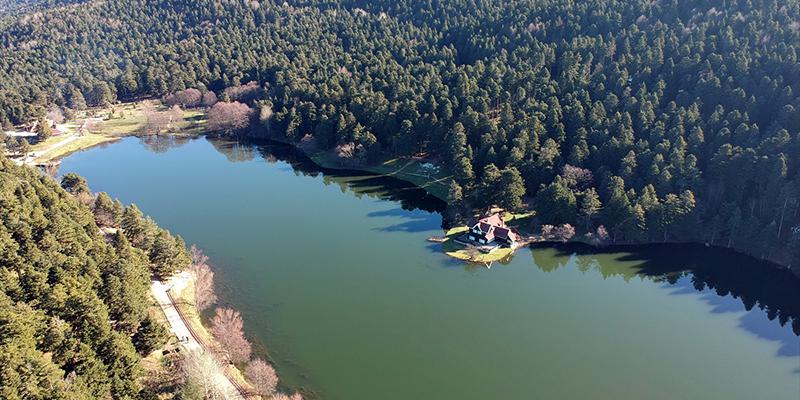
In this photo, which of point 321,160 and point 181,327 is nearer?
point 181,327

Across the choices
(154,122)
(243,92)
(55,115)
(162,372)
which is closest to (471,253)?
(162,372)

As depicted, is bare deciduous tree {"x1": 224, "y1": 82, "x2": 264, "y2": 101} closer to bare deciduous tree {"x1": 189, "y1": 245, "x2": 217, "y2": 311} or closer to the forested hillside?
the forested hillside

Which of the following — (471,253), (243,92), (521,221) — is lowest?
(471,253)

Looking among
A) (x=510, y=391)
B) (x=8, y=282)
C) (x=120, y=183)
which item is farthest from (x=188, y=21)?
(x=510, y=391)

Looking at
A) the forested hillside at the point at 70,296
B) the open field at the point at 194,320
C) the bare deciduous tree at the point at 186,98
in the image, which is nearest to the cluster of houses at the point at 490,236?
the open field at the point at 194,320

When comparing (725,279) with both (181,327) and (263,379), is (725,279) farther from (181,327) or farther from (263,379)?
(181,327)

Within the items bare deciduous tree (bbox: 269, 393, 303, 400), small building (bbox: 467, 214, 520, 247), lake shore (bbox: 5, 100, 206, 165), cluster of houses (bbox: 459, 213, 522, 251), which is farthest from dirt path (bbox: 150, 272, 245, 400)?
lake shore (bbox: 5, 100, 206, 165)
